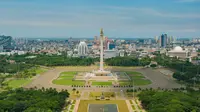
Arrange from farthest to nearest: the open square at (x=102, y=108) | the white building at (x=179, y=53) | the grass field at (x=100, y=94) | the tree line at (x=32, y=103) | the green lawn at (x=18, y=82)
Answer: the white building at (x=179, y=53) < the green lawn at (x=18, y=82) < the grass field at (x=100, y=94) < the open square at (x=102, y=108) < the tree line at (x=32, y=103)

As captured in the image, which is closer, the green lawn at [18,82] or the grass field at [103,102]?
the grass field at [103,102]

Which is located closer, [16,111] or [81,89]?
[16,111]

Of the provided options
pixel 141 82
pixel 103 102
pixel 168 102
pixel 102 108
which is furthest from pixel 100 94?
pixel 168 102

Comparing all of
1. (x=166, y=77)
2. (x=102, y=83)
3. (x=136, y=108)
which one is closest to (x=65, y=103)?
(x=136, y=108)

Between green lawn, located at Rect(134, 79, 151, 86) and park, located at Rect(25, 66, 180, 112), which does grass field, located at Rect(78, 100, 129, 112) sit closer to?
park, located at Rect(25, 66, 180, 112)

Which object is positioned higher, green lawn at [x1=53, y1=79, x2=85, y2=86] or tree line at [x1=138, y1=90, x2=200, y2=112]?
tree line at [x1=138, y1=90, x2=200, y2=112]

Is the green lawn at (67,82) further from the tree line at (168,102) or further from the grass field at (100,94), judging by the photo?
the tree line at (168,102)

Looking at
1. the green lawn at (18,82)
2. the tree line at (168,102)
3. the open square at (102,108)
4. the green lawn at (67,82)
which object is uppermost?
the tree line at (168,102)

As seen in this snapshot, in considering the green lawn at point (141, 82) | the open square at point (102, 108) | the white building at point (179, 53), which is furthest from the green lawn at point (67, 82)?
the white building at point (179, 53)

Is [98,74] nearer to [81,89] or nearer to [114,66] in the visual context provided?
[81,89]

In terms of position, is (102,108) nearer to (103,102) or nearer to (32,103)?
(103,102)

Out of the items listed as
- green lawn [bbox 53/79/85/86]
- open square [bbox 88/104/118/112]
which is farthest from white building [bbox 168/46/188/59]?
open square [bbox 88/104/118/112]
